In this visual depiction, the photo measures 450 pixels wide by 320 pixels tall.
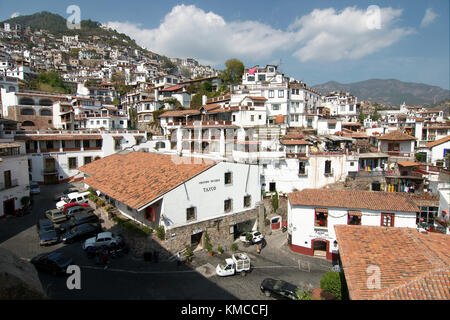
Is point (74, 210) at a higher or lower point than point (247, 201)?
lower

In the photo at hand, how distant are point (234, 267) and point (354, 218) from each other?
514 inches

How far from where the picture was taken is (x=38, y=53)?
128 m

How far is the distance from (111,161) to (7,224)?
1187 centimetres

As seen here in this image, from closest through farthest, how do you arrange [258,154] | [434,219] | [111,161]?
[434,219] < [111,161] < [258,154]

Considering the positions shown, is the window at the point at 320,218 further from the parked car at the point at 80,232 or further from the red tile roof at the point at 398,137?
the red tile roof at the point at 398,137

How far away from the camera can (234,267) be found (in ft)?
63.9

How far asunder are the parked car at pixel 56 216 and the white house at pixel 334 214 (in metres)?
23.9

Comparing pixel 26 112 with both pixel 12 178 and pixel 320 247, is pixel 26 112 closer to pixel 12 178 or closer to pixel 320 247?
pixel 12 178

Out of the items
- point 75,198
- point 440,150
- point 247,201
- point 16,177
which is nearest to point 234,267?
point 247,201

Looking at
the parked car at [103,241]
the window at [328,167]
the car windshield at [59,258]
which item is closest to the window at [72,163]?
the parked car at [103,241]

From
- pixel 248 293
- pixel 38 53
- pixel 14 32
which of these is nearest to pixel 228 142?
pixel 248 293

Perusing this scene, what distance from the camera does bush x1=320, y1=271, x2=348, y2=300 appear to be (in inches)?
563

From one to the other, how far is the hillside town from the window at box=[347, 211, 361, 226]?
0.32ft
